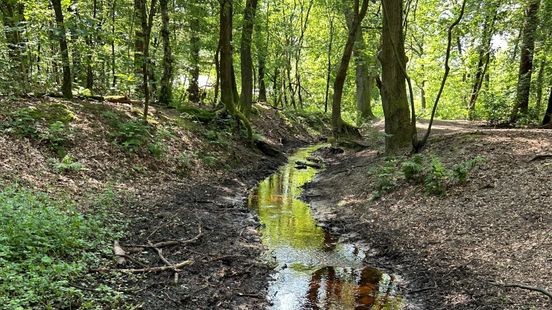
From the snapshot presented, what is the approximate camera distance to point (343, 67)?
742 inches

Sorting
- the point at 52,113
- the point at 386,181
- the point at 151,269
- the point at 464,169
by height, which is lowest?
the point at 151,269

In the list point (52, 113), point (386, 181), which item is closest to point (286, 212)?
point (386, 181)

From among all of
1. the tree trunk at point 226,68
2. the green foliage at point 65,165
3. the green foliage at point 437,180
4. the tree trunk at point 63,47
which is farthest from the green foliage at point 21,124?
the green foliage at point 437,180

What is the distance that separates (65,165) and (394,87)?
387 inches

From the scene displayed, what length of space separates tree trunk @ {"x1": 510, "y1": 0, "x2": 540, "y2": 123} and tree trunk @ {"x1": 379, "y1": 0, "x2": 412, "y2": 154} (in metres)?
5.13

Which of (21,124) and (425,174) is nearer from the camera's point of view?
(21,124)

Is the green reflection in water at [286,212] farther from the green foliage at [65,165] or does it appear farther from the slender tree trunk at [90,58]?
the slender tree trunk at [90,58]

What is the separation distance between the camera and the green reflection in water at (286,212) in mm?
9180

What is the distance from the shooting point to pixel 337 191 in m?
13.1

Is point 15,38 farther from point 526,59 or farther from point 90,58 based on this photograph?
point 526,59

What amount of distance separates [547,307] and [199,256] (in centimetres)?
507

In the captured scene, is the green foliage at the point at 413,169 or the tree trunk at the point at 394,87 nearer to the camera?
the green foliage at the point at 413,169

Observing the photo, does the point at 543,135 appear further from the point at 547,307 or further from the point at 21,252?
the point at 21,252

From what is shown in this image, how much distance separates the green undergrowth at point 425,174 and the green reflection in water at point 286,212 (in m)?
2.12
